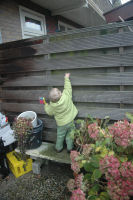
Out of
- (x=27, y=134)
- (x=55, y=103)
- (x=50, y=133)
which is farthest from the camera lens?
(x=50, y=133)

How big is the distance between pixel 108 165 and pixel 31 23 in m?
5.10

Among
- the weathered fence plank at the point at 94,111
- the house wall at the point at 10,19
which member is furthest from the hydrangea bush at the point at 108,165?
the house wall at the point at 10,19

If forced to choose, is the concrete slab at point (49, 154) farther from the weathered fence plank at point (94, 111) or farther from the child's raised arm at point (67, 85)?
the child's raised arm at point (67, 85)

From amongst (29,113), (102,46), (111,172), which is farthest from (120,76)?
(29,113)

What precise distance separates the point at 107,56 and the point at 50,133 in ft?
5.87

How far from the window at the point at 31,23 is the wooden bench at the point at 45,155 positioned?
141 inches

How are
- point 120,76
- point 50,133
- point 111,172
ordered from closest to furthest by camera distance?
point 111,172 → point 120,76 → point 50,133

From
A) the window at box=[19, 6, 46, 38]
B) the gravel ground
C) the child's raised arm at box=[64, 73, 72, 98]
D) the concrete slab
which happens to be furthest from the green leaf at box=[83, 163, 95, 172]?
the window at box=[19, 6, 46, 38]

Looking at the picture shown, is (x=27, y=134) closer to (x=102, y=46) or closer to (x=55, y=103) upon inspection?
(x=55, y=103)

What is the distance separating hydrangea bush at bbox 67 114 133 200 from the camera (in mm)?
1255

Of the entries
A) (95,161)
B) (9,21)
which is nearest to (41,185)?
(95,161)

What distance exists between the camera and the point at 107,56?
7.32ft

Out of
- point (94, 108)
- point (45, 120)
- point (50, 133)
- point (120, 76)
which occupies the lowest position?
point (50, 133)

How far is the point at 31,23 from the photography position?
502cm
